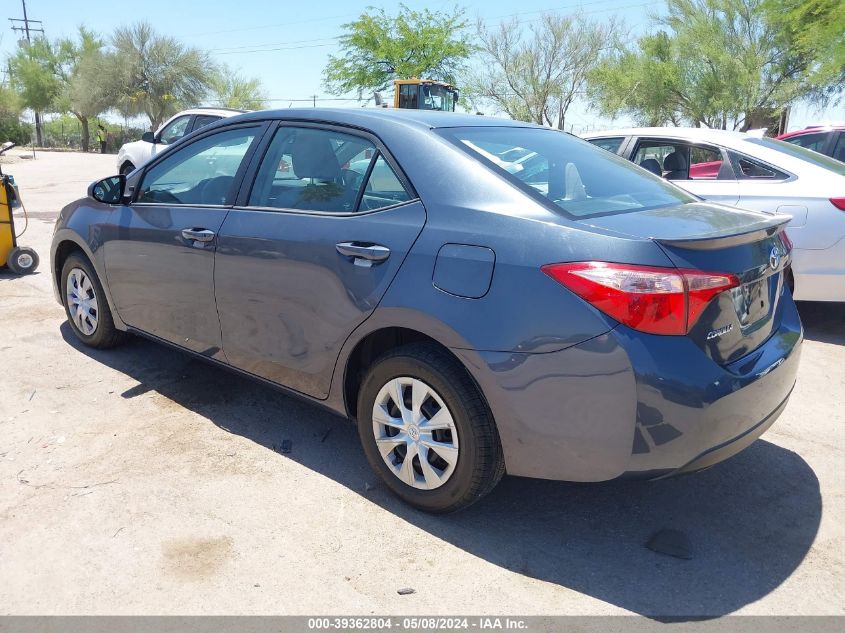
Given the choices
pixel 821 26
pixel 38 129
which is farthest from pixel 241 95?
pixel 821 26

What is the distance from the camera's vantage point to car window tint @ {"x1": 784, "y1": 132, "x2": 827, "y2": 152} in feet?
32.2

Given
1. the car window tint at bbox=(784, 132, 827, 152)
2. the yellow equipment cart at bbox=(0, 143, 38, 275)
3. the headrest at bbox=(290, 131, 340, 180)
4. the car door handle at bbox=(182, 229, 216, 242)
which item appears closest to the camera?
the headrest at bbox=(290, 131, 340, 180)

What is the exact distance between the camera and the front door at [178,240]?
3863 mm

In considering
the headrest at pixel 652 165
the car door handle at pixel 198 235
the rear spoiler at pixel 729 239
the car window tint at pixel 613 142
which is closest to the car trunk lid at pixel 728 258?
the rear spoiler at pixel 729 239

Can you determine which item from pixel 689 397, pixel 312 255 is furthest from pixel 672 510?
pixel 312 255

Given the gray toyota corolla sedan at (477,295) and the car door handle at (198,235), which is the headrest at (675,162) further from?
the car door handle at (198,235)

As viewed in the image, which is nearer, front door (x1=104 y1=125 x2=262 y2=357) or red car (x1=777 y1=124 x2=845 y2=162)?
front door (x1=104 y1=125 x2=262 y2=357)

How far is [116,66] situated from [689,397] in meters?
58.7

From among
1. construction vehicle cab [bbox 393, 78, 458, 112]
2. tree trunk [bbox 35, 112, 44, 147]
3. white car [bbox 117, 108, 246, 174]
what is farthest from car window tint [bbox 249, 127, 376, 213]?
tree trunk [bbox 35, 112, 44, 147]

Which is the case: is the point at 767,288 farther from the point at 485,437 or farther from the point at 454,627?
the point at 454,627

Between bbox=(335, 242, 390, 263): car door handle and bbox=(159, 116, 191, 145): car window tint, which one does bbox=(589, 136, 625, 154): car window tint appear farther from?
bbox=(159, 116, 191, 145): car window tint

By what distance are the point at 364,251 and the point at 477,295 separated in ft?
1.99

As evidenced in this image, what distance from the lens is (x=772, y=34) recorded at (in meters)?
30.0

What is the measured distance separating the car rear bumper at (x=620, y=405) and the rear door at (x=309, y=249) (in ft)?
2.22
